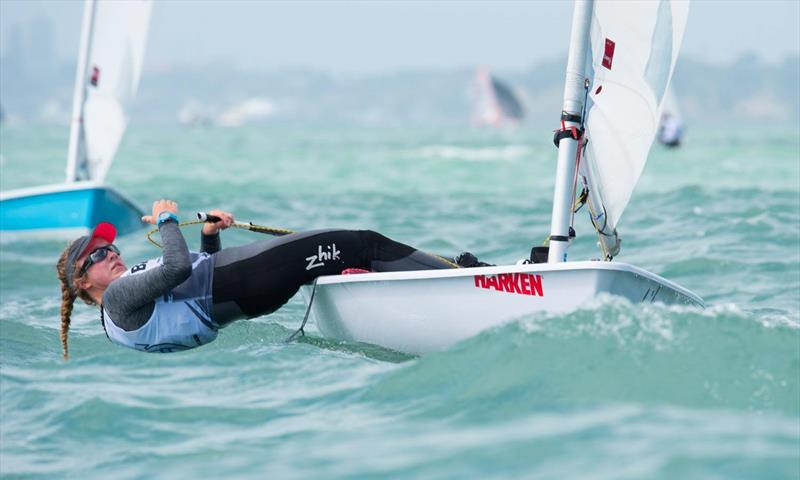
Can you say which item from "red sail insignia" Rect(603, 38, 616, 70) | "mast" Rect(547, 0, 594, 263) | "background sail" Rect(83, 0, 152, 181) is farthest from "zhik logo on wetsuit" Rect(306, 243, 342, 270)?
"background sail" Rect(83, 0, 152, 181)

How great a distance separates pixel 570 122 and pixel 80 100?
6.64m

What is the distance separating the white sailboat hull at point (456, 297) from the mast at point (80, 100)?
5621mm

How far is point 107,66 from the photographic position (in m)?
10.5

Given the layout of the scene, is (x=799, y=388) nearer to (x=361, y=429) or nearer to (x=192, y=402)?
(x=361, y=429)

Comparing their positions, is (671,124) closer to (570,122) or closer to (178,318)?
(570,122)

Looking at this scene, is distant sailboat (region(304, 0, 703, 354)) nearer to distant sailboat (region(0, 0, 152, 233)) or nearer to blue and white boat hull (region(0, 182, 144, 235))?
blue and white boat hull (region(0, 182, 144, 235))

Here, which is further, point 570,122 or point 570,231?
point 570,231

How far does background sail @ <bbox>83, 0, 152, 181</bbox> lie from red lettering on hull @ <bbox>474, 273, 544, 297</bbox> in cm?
658

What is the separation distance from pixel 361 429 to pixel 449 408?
0.32m

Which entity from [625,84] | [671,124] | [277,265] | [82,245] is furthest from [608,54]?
[671,124]

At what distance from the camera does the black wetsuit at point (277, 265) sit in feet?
16.0

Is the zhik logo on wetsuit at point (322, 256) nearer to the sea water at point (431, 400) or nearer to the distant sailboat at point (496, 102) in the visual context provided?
the sea water at point (431, 400)

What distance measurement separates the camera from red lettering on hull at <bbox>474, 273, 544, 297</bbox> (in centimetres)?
450

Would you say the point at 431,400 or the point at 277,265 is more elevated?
Result: the point at 277,265
